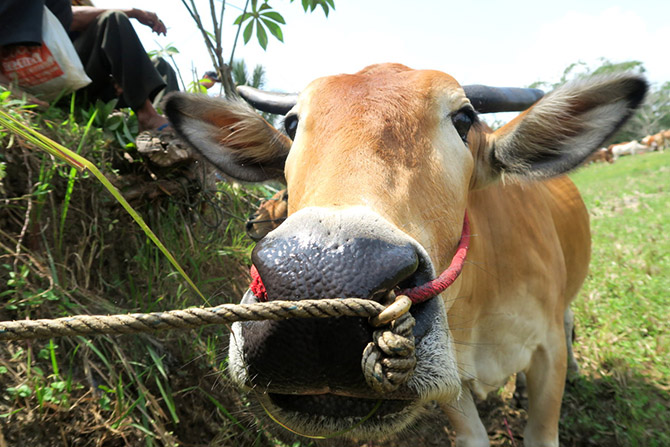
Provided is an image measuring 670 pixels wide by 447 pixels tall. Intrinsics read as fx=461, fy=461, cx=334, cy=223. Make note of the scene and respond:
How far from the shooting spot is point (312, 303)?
1.04 m

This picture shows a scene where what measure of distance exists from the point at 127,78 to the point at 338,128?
214 cm

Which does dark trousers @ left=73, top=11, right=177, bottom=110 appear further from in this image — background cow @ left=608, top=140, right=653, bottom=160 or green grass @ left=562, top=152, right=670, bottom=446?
background cow @ left=608, top=140, right=653, bottom=160

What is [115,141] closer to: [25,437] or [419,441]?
[25,437]

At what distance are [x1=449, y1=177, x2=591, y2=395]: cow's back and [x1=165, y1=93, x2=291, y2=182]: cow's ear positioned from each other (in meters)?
1.17

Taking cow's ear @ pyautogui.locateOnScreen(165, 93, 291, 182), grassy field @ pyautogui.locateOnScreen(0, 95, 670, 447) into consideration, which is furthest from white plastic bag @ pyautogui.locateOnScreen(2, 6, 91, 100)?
cow's ear @ pyautogui.locateOnScreen(165, 93, 291, 182)

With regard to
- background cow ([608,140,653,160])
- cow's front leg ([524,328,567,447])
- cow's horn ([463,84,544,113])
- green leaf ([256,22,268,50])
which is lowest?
background cow ([608,140,653,160])

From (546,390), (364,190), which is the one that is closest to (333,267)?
(364,190)

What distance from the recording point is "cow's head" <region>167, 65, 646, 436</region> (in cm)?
120

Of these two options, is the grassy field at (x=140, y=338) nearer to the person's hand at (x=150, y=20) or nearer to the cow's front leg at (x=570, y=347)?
the cow's front leg at (x=570, y=347)

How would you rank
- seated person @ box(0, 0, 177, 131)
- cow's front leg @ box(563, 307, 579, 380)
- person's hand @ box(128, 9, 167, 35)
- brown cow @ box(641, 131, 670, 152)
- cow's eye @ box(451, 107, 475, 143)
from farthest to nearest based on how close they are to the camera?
1. brown cow @ box(641, 131, 670, 152)
2. person's hand @ box(128, 9, 167, 35)
3. cow's front leg @ box(563, 307, 579, 380)
4. seated person @ box(0, 0, 177, 131)
5. cow's eye @ box(451, 107, 475, 143)

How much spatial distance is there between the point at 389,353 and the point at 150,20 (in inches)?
158

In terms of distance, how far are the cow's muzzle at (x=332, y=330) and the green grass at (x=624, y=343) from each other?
1533 millimetres

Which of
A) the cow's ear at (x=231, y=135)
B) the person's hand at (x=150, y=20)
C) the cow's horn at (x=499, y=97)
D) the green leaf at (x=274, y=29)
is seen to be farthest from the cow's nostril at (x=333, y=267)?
the person's hand at (x=150, y=20)

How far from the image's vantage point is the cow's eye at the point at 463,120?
2.04m
